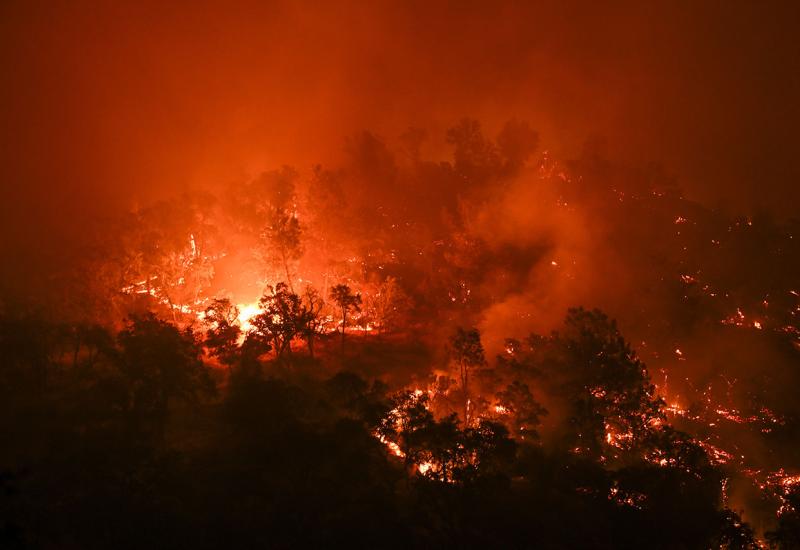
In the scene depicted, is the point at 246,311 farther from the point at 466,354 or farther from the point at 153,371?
the point at 466,354

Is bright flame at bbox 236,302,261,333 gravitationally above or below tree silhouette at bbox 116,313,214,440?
above

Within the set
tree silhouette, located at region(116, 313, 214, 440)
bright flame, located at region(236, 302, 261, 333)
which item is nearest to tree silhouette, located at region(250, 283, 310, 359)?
tree silhouette, located at region(116, 313, 214, 440)

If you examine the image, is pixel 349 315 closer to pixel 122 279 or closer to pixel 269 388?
pixel 122 279

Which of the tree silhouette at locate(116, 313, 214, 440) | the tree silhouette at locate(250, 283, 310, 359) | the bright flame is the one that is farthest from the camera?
the bright flame

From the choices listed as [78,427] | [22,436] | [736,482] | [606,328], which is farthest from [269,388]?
[736,482]

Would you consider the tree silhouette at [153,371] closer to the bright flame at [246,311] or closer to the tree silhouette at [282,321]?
the tree silhouette at [282,321]

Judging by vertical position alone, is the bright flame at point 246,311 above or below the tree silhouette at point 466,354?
above

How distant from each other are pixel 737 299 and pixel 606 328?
20.4 metres

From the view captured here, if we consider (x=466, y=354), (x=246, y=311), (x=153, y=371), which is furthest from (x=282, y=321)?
(x=246, y=311)

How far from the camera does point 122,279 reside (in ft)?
116

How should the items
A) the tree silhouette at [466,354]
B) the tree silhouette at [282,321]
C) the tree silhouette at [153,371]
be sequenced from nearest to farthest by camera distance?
the tree silhouette at [153,371] < the tree silhouette at [466,354] < the tree silhouette at [282,321]

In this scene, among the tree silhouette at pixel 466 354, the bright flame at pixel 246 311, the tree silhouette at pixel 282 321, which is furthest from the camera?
the bright flame at pixel 246 311

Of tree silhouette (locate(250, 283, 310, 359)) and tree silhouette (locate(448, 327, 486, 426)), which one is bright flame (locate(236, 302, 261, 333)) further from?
tree silhouette (locate(448, 327, 486, 426))

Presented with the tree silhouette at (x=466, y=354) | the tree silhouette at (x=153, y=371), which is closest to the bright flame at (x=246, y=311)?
the tree silhouette at (x=153, y=371)
